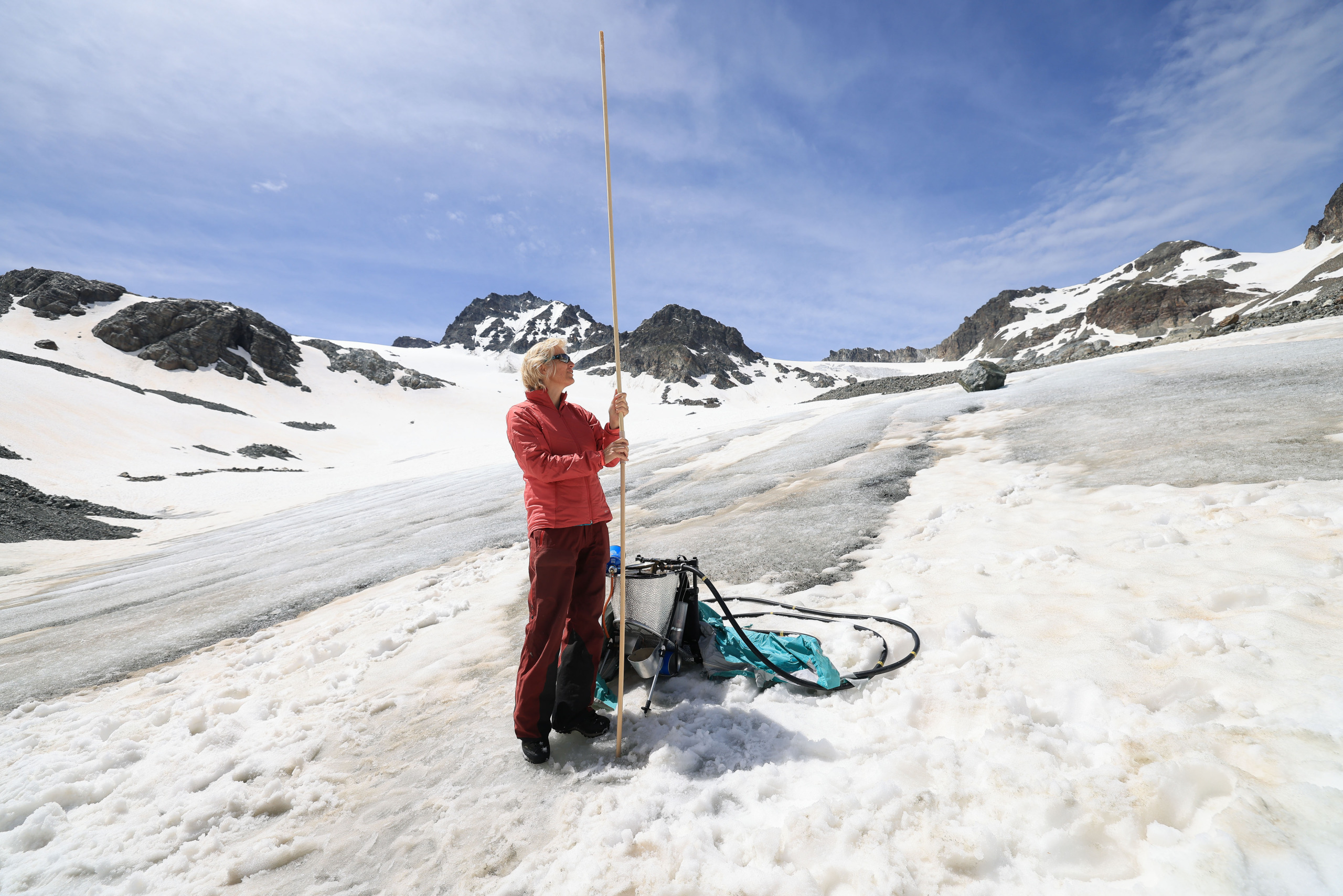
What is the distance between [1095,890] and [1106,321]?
152928 mm

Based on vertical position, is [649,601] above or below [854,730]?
above

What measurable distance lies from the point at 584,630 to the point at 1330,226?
545ft

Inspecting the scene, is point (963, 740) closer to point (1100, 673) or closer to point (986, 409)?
point (1100, 673)

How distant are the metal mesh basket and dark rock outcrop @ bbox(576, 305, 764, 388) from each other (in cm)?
11860

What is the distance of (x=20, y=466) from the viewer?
80.9 ft

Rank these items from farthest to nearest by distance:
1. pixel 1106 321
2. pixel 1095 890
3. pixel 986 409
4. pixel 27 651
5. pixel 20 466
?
pixel 1106 321
pixel 20 466
pixel 986 409
pixel 27 651
pixel 1095 890

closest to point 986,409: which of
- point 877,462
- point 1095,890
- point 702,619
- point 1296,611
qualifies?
point 877,462

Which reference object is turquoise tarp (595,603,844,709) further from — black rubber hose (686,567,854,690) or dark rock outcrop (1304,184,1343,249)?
dark rock outcrop (1304,184,1343,249)

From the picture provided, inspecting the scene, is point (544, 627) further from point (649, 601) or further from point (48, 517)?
point (48, 517)

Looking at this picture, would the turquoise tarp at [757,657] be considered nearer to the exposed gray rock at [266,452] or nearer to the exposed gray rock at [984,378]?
the exposed gray rock at [984,378]

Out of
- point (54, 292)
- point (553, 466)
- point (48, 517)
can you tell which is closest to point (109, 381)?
point (54, 292)

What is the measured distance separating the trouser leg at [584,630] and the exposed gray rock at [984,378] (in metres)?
17.9

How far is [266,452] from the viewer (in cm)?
4269

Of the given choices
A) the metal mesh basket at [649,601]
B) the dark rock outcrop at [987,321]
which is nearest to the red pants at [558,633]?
the metal mesh basket at [649,601]
